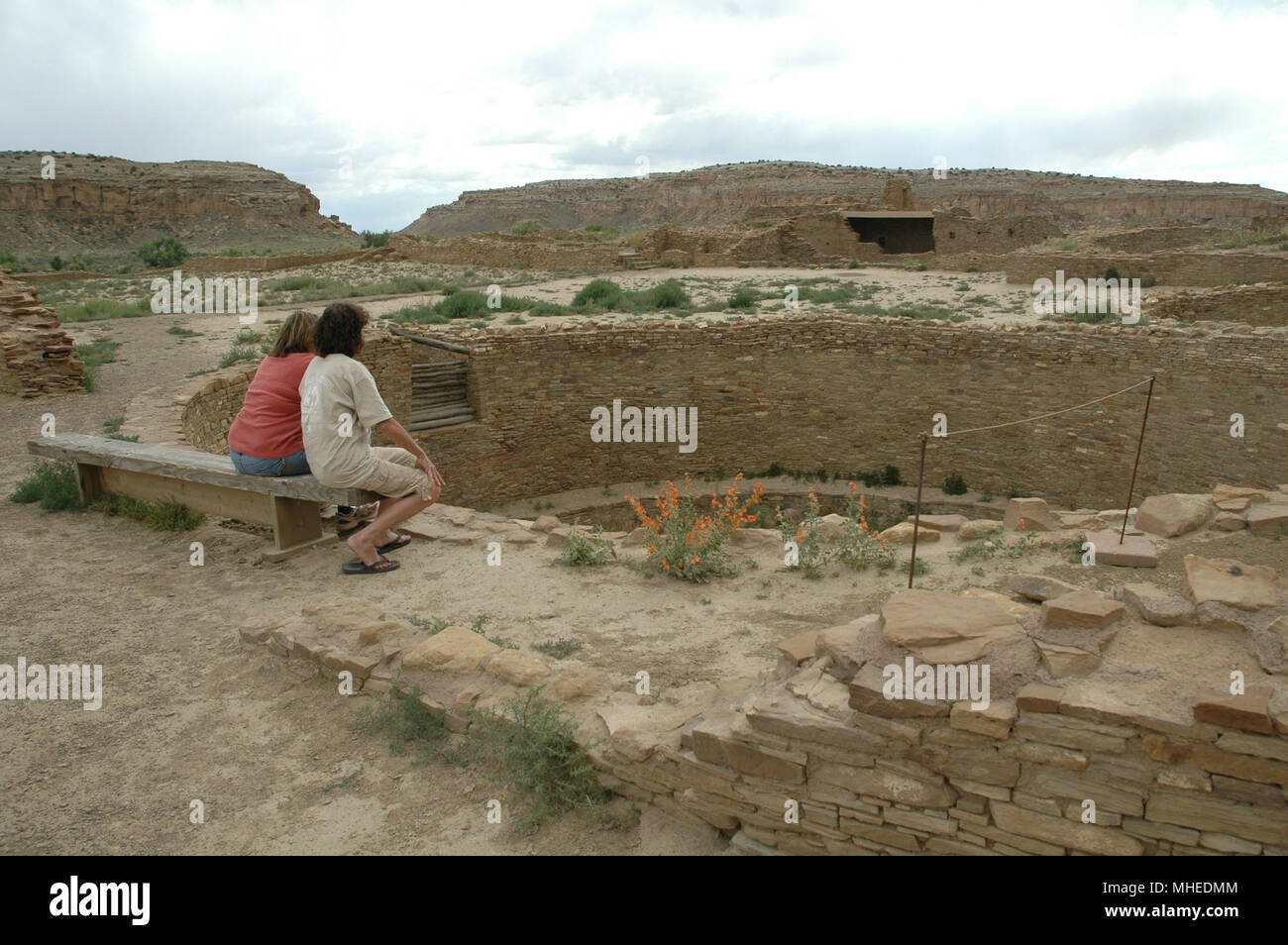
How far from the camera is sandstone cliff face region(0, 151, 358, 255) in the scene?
5106 cm

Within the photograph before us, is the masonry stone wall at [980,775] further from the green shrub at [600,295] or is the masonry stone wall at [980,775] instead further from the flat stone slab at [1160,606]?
the green shrub at [600,295]

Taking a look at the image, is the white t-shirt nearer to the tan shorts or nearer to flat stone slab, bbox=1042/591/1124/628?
the tan shorts

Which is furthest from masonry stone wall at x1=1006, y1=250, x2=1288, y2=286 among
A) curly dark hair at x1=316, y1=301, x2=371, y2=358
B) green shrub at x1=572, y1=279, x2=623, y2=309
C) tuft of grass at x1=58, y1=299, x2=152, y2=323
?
tuft of grass at x1=58, y1=299, x2=152, y2=323

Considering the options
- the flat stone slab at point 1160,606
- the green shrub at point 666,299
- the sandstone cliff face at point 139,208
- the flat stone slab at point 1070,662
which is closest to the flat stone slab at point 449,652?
the flat stone slab at point 1070,662

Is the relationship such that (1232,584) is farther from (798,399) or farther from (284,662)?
(798,399)

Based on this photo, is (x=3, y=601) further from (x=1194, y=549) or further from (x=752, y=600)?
(x=1194, y=549)

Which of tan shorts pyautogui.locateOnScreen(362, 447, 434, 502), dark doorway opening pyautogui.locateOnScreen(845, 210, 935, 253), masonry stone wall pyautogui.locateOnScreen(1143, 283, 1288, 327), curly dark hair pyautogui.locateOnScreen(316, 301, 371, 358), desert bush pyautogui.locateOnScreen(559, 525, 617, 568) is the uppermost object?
dark doorway opening pyautogui.locateOnScreen(845, 210, 935, 253)

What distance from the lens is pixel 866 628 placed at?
3510 mm

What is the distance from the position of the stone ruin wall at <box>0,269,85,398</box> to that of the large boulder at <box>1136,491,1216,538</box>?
1148 centimetres

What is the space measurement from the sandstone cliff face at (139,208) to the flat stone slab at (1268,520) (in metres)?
49.2
